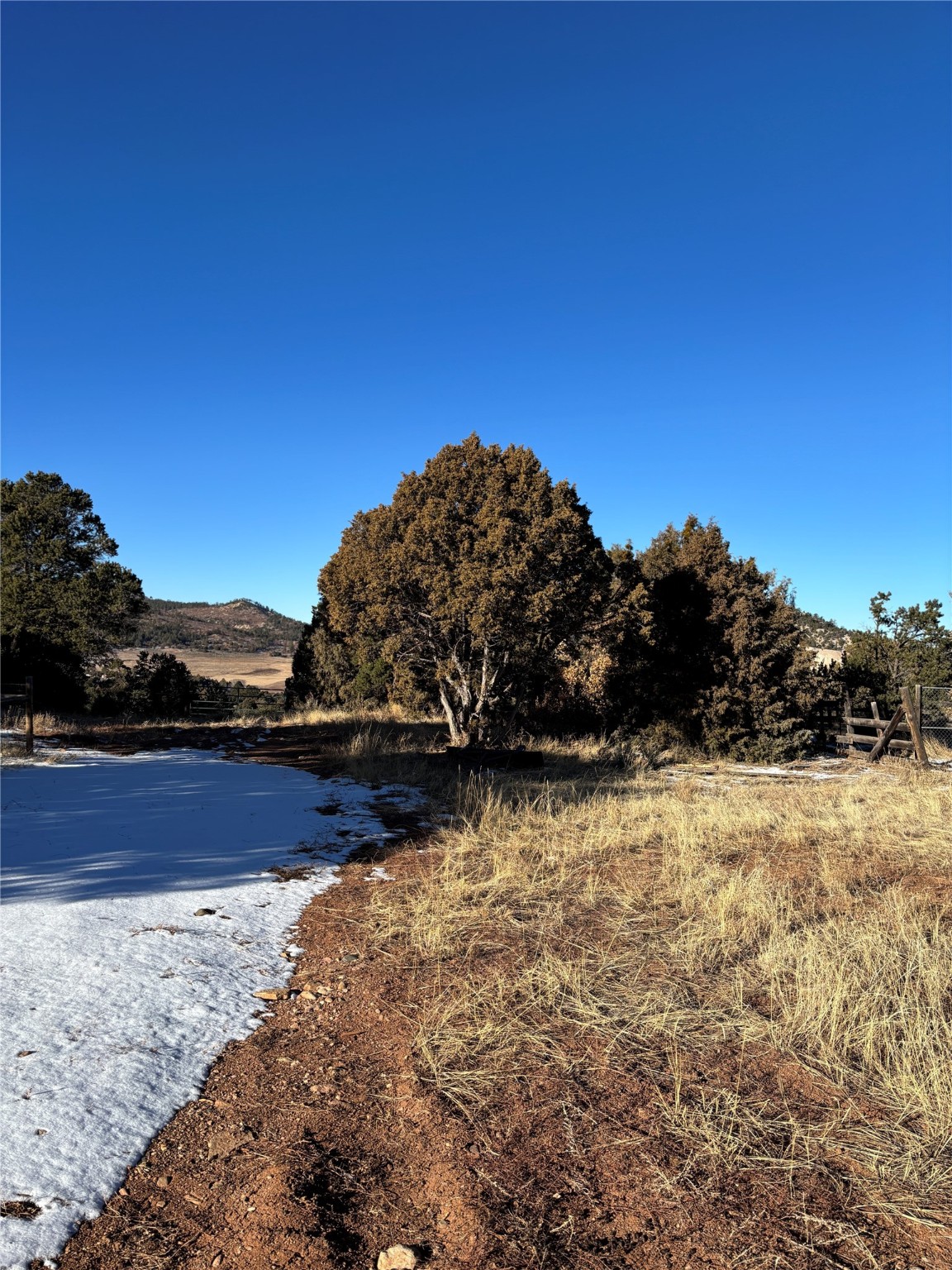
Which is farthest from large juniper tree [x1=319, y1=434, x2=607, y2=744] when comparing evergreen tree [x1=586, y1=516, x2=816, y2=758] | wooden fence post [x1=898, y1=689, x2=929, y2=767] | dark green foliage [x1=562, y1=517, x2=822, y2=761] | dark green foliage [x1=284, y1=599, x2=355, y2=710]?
dark green foliage [x1=284, y1=599, x2=355, y2=710]

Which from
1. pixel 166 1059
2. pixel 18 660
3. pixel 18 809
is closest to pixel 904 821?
pixel 166 1059

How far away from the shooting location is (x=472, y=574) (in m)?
13.2

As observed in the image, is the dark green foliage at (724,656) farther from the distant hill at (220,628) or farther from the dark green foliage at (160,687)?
the distant hill at (220,628)

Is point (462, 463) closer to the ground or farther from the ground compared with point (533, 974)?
farther from the ground

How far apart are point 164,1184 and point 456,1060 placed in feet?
4.11

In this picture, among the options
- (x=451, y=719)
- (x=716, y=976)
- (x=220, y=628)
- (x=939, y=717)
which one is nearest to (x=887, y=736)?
(x=939, y=717)

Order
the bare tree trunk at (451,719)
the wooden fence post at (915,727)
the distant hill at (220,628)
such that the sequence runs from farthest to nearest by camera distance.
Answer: the distant hill at (220,628) → the bare tree trunk at (451,719) → the wooden fence post at (915,727)

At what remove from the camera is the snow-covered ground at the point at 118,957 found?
248 centimetres

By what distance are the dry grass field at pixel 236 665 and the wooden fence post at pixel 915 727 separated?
4474 cm

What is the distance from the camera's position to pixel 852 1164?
2525 millimetres

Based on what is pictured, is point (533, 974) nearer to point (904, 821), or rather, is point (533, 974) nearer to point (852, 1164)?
point (852, 1164)

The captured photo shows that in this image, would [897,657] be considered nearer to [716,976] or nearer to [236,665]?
[716,976]

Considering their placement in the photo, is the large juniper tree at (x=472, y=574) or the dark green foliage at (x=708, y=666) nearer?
the large juniper tree at (x=472, y=574)

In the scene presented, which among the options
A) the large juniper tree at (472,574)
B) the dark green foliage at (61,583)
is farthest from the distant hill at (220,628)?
the large juniper tree at (472,574)
